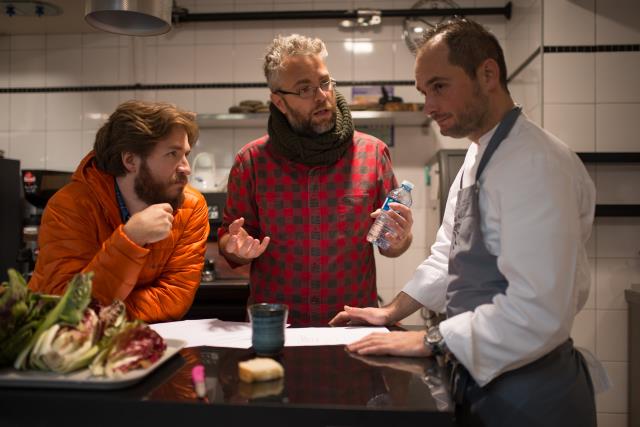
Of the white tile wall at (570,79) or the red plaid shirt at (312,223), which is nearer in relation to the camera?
the red plaid shirt at (312,223)

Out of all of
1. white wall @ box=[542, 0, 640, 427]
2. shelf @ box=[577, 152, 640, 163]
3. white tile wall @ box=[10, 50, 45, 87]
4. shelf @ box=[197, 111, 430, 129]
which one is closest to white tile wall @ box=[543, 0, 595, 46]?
white wall @ box=[542, 0, 640, 427]

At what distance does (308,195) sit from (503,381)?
1.03 meters

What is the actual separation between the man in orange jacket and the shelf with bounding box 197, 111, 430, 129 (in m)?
1.95

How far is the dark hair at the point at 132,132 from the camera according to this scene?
177 cm

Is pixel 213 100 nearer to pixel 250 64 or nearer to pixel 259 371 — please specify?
pixel 250 64

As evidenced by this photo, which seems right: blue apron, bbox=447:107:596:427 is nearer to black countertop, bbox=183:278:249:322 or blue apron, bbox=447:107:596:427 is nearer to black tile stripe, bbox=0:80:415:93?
black countertop, bbox=183:278:249:322

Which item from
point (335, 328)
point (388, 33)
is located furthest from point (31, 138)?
point (335, 328)

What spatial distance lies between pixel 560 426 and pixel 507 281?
315 mm

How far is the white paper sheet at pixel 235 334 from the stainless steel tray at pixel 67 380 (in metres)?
0.31

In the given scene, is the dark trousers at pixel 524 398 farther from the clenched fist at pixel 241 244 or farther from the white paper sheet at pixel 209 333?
the clenched fist at pixel 241 244

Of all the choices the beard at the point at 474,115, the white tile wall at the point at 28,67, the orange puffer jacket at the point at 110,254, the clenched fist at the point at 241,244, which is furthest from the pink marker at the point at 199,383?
the white tile wall at the point at 28,67

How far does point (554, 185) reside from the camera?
1.09 metres

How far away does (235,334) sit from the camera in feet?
4.68

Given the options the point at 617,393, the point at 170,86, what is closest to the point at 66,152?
the point at 170,86
